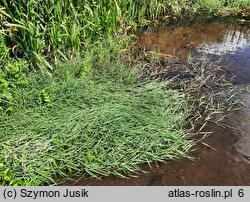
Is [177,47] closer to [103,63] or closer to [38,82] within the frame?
[103,63]

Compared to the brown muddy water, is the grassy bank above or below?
above

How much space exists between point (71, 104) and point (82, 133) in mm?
417

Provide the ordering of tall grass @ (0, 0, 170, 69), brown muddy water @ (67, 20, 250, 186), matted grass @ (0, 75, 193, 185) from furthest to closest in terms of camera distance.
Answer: tall grass @ (0, 0, 170, 69), brown muddy water @ (67, 20, 250, 186), matted grass @ (0, 75, 193, 185)

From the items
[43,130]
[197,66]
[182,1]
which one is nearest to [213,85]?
[197,66]

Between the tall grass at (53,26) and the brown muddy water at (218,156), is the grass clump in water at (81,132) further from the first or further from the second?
the tall grass at (53,26)

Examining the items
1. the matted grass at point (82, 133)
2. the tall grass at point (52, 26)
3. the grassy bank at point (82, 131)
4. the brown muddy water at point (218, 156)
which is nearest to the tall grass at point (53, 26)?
the tall grass at point (52, 26)

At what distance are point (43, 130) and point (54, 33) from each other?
55.9 inches

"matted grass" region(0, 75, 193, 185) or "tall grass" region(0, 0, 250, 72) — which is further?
"tall grass" region(0, 0, 250, 72)

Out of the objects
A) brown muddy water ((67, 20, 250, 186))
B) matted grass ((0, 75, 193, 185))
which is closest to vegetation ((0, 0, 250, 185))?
matted grass ((0, 75, 193, 185))

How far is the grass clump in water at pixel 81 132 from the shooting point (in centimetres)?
241

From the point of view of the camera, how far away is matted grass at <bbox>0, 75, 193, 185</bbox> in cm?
241

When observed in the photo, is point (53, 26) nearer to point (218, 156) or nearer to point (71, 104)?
point (71, 104)

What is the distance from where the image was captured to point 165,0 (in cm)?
684

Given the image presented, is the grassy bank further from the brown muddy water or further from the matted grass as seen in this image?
the brown muddy water
